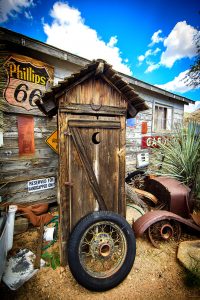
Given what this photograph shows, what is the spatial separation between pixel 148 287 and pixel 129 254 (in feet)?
1.64

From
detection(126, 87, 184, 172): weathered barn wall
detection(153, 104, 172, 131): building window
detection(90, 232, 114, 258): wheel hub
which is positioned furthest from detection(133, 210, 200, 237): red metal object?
detection(153, 104, 172, 131): building window

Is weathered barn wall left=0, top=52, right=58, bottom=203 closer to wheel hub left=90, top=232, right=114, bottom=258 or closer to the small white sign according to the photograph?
the small white sign

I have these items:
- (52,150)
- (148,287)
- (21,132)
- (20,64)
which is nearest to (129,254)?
(148,287)

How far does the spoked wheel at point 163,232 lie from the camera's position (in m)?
3.26

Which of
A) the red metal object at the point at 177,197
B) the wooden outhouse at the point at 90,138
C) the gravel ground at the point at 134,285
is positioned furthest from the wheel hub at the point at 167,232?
the wooden outhouse at the point at 90,138

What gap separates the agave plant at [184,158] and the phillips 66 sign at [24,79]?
3.93 m

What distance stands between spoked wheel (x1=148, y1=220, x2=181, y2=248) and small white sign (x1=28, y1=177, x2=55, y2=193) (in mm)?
2795

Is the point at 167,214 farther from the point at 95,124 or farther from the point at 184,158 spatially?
the point at 95,124

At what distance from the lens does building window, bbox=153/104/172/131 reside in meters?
8.13

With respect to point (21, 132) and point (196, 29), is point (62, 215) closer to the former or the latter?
point (21, 132)

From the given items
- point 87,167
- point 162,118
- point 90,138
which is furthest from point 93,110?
point 162,118

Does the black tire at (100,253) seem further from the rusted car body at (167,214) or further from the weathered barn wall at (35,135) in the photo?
the weathered barn wall at (35,135)

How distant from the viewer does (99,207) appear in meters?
2.96

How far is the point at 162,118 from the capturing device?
8.48m
